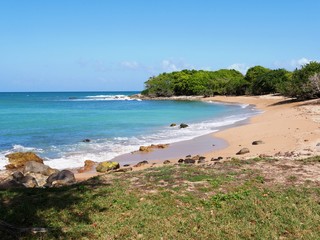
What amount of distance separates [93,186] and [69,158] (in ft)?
33.0

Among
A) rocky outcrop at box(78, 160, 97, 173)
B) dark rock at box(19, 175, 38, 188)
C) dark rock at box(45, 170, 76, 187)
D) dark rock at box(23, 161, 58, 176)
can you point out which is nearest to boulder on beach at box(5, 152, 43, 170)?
dark rock at box(23, 161, 58, 176)

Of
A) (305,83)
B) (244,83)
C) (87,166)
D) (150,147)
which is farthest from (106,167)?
(244,83)

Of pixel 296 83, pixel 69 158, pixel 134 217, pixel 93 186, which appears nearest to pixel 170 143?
pixel 69 158

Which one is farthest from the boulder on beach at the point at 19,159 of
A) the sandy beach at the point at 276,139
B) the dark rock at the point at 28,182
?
the sandy beach at the point at 276,139

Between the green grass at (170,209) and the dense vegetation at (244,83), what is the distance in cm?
4335

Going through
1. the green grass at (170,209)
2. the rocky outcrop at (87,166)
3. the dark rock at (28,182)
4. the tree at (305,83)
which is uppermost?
the tree at (305,83)

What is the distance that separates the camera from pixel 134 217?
24.5ft

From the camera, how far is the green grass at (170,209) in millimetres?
6941

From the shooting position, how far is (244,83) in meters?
89.8

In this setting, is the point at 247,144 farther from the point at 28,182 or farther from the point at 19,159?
the point at 28,182

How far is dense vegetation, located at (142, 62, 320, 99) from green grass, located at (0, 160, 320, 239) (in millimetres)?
43346

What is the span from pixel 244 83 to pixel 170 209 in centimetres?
8535

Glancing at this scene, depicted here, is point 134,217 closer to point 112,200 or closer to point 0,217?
point 112,200

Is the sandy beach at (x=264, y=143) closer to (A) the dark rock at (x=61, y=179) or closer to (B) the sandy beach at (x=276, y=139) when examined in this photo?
(B) the sandy beach at (x=276, y=139)
